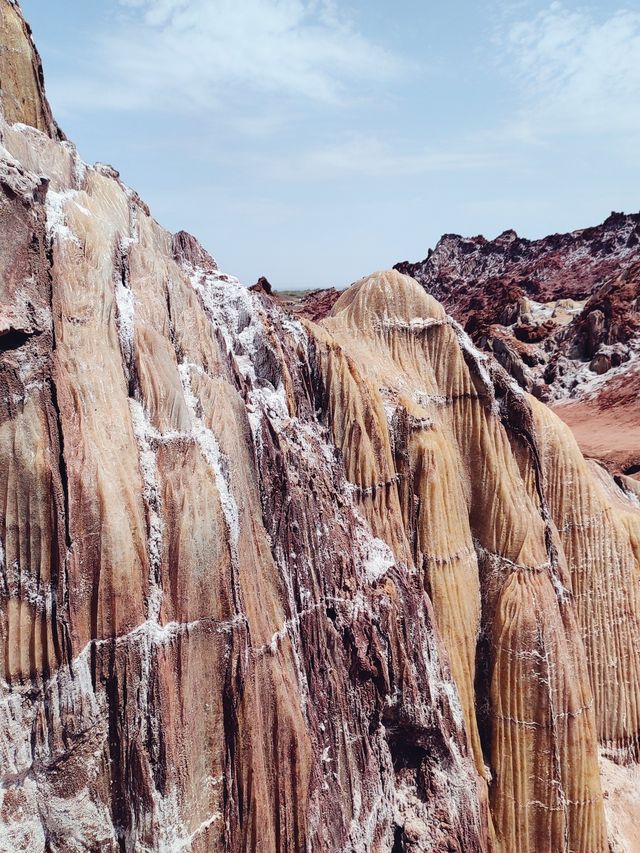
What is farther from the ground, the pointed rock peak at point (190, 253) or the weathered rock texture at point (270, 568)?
the pointed rock peak at point (190, 253)

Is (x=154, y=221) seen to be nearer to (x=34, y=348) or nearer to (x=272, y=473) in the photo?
(x=34, y=348)

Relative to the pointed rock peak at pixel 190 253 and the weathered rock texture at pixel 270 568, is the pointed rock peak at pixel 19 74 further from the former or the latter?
the pointed rock peak at pixel 190 253

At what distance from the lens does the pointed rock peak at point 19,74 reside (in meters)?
6.44

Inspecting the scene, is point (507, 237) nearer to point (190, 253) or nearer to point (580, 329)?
point (580, 329)

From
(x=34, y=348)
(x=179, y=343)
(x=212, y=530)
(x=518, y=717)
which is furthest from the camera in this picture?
(x=518, y=717)

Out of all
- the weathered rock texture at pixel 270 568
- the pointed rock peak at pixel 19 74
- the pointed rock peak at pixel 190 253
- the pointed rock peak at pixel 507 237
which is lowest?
the weathered rock texture at pixel 270 568

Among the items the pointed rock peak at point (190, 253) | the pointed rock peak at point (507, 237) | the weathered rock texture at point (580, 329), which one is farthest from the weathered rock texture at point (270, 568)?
the pointed rock peak at point (507, 237)

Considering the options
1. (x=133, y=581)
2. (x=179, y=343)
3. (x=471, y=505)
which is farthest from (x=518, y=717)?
(x=179, y=343)

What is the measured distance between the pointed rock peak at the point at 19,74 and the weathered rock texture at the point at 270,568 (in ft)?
0.19

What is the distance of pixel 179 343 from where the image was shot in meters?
6.06

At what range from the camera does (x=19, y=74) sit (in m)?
6.55

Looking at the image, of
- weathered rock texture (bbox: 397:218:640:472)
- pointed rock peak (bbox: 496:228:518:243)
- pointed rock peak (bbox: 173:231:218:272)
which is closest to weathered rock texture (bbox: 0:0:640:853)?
pointed rock peak (bbox: 173:231:218:272)

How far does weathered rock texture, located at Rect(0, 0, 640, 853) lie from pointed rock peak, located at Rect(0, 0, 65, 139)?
0.06 metres

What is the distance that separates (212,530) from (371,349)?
476cm
